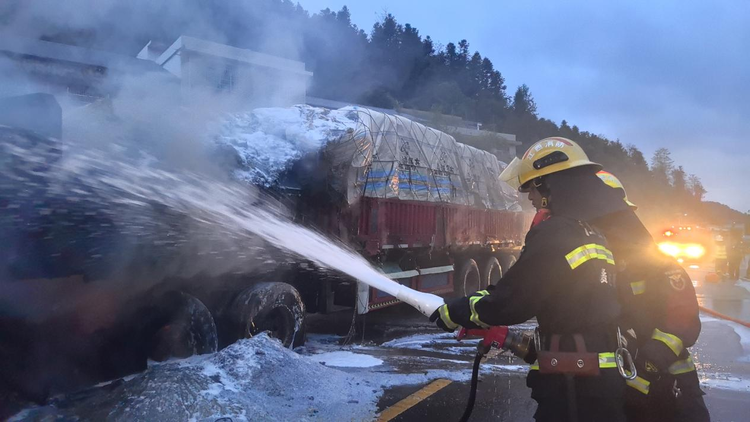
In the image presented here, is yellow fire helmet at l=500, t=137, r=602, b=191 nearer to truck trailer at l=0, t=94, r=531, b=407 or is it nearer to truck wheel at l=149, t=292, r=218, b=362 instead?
truck trailer at l=0, t=94, r=531, b=407

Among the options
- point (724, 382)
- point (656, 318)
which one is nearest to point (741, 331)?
point (724, 382)

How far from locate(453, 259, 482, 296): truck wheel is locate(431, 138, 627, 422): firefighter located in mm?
7552

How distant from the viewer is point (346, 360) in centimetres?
629

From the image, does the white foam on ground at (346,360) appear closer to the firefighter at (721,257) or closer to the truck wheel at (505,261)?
the truck wheel at (505,261)

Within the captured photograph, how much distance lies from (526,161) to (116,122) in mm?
3251

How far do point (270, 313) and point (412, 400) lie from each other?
67.9 inches

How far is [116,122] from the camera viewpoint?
4.39m

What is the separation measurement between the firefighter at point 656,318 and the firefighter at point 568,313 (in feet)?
1.23

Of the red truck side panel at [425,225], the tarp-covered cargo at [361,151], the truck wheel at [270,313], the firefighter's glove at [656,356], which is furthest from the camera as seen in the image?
the red truck side panel at [425,225]

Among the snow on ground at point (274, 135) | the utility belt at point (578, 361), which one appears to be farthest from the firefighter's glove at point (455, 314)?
the snow on ground at point (274, 135)

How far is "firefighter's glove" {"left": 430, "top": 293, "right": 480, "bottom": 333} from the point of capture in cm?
251

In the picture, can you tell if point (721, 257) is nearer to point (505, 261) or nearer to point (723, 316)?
point (723, 316)

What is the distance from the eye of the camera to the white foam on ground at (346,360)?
612 centimetres

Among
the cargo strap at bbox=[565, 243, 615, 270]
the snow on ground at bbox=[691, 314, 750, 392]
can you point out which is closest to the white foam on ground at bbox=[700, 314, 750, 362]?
the snow on ground at bbox=[691, 314, 750, 392]
